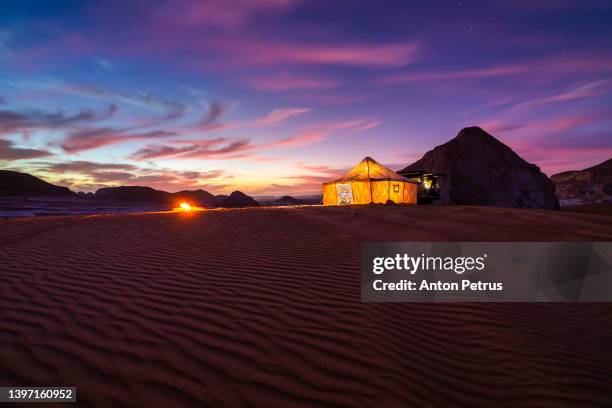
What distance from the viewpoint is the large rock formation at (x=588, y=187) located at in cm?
6775

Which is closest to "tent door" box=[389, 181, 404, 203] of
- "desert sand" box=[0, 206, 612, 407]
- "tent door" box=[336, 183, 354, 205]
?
"tent door" box=[336, 183, 354, 205]

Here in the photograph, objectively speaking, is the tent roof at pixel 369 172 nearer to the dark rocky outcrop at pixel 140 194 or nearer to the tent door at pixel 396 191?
the tent door at pixel 396 191

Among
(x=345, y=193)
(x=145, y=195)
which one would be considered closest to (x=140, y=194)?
(x=145, y=195)

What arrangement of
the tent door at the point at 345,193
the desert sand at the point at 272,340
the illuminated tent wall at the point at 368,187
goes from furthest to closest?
the tent door at the point at 345,193 → the illuminated tent wall at the point at 368,187 → the desert sand at the point at 272,340

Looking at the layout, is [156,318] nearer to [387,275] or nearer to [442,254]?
[387,275]

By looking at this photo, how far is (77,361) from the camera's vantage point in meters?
2.59

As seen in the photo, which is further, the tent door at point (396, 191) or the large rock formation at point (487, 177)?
the large rock formation at point (487, 177)

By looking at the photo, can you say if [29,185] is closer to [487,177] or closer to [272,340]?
[487,177]

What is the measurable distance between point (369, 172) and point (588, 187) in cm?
8681

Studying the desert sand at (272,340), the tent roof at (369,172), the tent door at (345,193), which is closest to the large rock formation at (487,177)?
the tent roof at (369,172)

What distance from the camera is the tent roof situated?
25594 millimetres

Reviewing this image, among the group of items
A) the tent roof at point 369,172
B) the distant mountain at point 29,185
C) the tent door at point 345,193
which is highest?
the distant mountain at point 29,185

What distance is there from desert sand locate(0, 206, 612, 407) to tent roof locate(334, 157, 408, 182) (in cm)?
2017

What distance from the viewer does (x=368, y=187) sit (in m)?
24.8
